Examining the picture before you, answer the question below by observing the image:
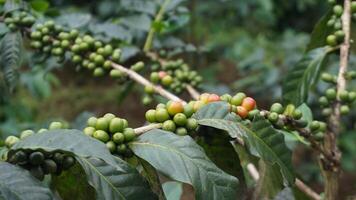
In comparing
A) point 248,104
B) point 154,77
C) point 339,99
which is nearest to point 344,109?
point 339,99

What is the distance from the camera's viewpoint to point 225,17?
13.4 feet

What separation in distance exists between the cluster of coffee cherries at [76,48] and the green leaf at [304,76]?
1.36ft

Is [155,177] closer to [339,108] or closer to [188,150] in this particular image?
[188,150]

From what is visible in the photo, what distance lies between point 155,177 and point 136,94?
4310 millimetres

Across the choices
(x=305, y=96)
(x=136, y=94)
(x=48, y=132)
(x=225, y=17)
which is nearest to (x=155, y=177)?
(x=48, y=132)

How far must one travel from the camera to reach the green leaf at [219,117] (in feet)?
2.72

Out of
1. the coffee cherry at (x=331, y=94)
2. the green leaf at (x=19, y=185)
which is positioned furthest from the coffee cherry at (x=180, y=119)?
the coffee cherry at (x=331, y=94)

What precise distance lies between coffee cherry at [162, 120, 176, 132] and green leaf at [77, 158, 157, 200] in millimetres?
116

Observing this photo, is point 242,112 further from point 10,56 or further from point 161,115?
point 10,56

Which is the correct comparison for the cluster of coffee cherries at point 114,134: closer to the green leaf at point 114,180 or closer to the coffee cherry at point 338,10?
the green leaf at point 114,180

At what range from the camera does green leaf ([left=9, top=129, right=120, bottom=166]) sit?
27.3 inches

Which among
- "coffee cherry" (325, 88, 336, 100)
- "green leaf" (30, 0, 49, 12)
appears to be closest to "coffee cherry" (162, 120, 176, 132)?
"coffee cherry" (325, 88, 336, 100)

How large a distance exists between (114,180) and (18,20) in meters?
0.88

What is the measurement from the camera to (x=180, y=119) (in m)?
0.85
